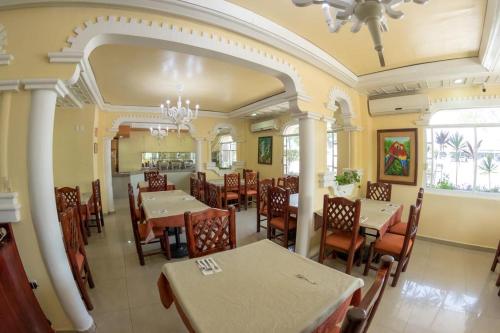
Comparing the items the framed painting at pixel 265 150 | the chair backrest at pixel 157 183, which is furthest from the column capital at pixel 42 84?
the framed painting at pixel 265 150

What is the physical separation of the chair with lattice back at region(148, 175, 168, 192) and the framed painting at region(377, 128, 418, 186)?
4038 mm

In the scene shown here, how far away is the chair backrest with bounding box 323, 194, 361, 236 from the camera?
7.09 feet

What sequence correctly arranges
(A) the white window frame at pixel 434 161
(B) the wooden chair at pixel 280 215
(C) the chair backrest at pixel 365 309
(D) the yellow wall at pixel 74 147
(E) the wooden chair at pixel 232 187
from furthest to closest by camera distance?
(E) the wooden chair at pixel 232 187 → (D) the yellow wall at pixel 74 147 → (A) the white window frame at pixel 434 161 → (B) the wooden chair at pixel 280 215 → (C) the chair backrest at pixel 365 309

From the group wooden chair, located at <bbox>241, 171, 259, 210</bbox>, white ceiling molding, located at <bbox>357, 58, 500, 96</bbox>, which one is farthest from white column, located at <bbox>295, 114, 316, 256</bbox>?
wooden chair, located at <bbox>241, 171, 259, 210</bbox>

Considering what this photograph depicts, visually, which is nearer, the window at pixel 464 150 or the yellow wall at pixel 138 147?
the window at pixel 464 150

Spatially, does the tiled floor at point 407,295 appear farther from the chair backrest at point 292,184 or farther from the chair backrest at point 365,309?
the chair backrest at point 292,184

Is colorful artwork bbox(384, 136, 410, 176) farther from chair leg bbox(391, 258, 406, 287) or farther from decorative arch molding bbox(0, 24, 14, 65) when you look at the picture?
decorative arch molding bbox(0, 24, 14, 65)

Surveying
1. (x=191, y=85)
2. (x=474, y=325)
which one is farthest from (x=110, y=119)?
(x=474, y=325)

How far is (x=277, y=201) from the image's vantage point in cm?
304

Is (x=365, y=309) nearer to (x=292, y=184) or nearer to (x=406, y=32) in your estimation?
(x=406, y=32)

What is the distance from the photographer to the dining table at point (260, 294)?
2.94 ft

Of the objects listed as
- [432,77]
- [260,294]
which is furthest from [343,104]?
[260,294]

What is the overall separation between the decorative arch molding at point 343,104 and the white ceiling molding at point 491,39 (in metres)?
1.36

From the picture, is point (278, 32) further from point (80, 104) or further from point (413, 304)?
point (80, 104)
